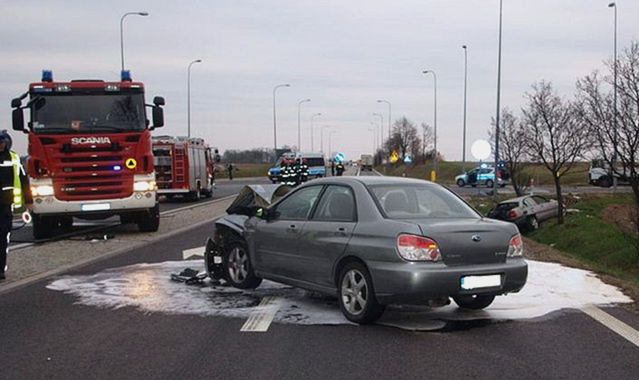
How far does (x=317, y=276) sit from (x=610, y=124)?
49.3 feet

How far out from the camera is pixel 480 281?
678 centimetres

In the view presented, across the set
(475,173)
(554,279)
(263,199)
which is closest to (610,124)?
(554,279)

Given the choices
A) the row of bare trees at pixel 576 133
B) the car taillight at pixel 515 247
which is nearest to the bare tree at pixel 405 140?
the row of bare trees at pixel 576 133

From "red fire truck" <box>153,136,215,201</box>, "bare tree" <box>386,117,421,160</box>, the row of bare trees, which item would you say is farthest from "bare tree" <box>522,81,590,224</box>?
"bare tree" <box>386,117,421,160</box>

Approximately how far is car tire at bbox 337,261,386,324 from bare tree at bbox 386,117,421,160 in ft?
300

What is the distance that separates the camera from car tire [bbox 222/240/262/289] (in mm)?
8875

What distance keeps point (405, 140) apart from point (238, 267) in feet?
305

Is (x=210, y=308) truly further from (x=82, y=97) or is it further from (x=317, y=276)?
(x=82, y=97)

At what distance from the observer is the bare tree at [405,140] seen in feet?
326

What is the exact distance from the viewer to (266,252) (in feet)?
27.6

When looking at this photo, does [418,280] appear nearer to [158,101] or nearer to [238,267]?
[238,267]

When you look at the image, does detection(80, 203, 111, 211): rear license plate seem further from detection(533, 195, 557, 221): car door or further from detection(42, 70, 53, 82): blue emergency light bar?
detection(533, 195, 557, 221): car door

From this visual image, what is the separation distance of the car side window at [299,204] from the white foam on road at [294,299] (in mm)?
1036

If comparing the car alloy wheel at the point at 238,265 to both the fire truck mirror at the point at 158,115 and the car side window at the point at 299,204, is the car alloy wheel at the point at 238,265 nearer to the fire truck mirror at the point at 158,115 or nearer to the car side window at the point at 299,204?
the car side window at the point at 299,204
